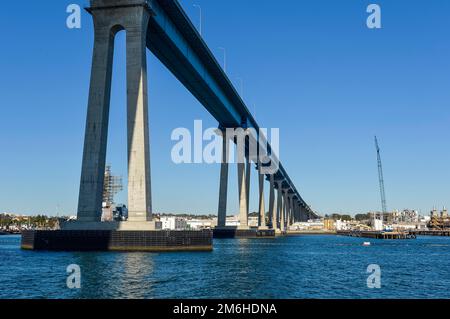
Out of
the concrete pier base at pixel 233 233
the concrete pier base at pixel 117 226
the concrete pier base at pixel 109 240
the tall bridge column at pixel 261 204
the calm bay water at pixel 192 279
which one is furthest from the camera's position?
the tall bridge column at pixel 261 204

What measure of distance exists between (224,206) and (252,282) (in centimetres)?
7711

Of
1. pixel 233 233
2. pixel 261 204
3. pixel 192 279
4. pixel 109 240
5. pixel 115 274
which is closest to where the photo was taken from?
pixel 115 274

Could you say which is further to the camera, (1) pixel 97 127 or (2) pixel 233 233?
(2) pixel 233 233

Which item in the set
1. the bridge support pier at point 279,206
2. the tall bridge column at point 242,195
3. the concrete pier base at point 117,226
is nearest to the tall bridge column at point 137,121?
the concrete pier base at point 117,226

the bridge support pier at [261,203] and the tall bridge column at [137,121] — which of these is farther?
the bridge support pier at [261,203]

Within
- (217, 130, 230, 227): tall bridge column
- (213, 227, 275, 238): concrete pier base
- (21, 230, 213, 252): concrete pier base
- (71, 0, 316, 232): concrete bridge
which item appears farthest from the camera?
(213, 227, 275, 238): concrete pier base

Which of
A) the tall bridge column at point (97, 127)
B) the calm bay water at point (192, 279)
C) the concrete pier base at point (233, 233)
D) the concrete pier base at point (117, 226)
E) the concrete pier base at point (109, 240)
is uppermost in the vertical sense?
the tall bridge column at point (97, 127)

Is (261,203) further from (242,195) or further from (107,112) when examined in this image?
(107,112)

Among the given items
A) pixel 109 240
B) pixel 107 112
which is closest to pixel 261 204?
pixel 107 112

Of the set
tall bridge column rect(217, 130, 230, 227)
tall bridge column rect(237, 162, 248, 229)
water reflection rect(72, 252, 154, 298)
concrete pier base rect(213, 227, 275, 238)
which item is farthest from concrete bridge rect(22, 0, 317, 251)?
tall bridge column rect(237, 162, 248, 229)

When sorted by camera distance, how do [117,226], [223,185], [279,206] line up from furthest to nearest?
[279,206] → [223,185] → [117,226]

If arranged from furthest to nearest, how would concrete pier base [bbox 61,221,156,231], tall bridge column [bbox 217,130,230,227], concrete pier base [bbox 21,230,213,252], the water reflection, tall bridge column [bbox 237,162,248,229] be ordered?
tall bridge column [bbox 237,162,248,229], tall bridge column [bbox 217,130,230,227], concrete pier base [bbox 61,221,156,231], concrete pier base [bbox 21,230,213,252], the water reflection

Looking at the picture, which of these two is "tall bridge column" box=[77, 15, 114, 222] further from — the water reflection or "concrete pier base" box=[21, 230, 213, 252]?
the water reflection

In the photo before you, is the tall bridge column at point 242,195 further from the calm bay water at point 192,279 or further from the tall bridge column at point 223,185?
the calm bay water at point 192,279
